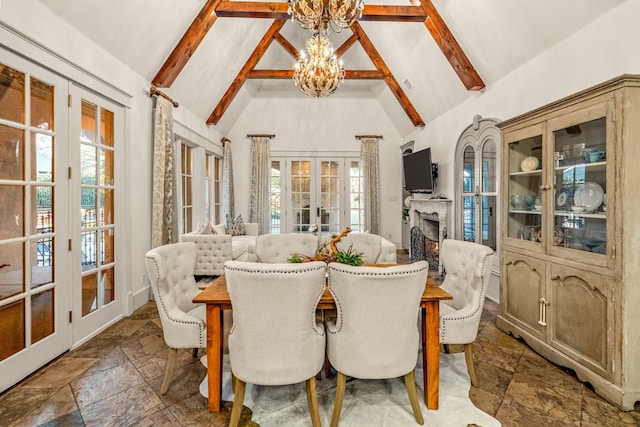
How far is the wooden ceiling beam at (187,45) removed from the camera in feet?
12.1

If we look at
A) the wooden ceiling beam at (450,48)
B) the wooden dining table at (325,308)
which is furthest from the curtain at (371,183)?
the wooden dining table at (325,308)

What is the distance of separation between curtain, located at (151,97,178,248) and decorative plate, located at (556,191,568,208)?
13.2ft

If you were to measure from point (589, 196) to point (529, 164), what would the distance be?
0.63 metres

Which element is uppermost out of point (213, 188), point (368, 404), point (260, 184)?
point (260, 184)

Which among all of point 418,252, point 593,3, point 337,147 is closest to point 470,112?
point 593,3

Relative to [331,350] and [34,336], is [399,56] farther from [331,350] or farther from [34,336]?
[34,336]

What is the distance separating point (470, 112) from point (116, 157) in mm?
4599

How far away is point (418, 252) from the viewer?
6012 mm

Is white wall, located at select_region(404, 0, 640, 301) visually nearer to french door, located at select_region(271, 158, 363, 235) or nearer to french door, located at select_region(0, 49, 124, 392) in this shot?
french door, located at select_region(271, 158, 363, 235)

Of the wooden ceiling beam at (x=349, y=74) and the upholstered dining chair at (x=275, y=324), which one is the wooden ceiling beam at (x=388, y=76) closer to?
the wooden ceiling beam at (x=349, y=74)

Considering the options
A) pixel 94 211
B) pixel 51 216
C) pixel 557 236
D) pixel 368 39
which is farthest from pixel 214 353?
pixel 368 39

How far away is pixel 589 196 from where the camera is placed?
2.22 meters

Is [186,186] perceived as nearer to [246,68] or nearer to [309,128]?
[246,68]

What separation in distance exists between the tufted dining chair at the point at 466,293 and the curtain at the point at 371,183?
16.1 ft
